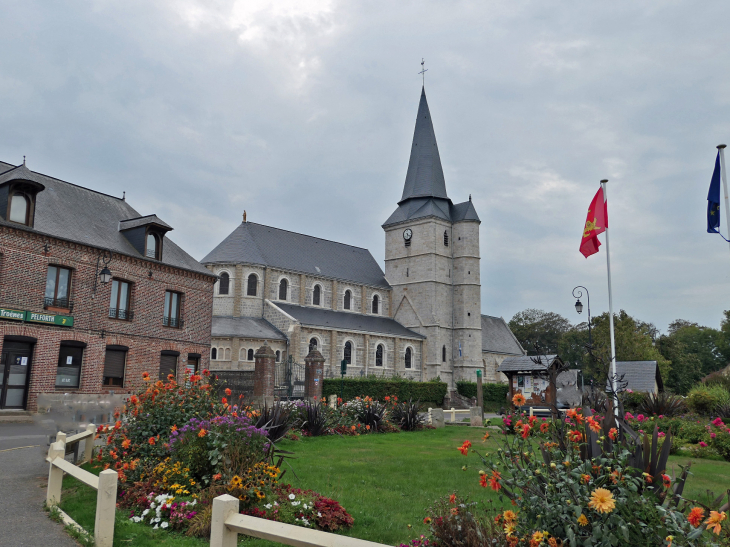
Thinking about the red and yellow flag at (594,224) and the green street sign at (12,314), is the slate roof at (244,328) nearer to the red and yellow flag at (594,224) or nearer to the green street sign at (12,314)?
the green street sign at (12,314)

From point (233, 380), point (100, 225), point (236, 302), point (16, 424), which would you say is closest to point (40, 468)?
point (16, 424)

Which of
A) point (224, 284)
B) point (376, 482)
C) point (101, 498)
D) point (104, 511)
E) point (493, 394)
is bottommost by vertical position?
point (493, 394)

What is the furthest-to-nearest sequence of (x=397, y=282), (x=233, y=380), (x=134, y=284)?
(x=397, y=282) < (x=134, y=284) < (x=233, y=380)

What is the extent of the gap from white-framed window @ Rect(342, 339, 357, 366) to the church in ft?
0.26

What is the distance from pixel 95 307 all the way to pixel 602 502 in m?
21.3

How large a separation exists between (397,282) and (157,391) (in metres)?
44.6

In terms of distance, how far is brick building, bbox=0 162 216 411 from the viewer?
18.8m

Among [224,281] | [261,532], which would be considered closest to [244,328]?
[224,281]

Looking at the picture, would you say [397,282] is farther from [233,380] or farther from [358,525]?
[358,525]

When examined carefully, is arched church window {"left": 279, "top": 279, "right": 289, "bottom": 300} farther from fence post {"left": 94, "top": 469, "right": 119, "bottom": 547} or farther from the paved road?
fence post {"left": 94, "top": 469, "right": 119, "bottom": 547}

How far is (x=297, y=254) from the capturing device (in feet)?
154

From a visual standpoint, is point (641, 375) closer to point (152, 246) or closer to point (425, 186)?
point (152, 246)

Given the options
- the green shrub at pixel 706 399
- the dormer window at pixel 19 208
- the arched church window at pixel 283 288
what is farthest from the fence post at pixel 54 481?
the arched church window at pixel 283 288

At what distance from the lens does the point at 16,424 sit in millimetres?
17609
